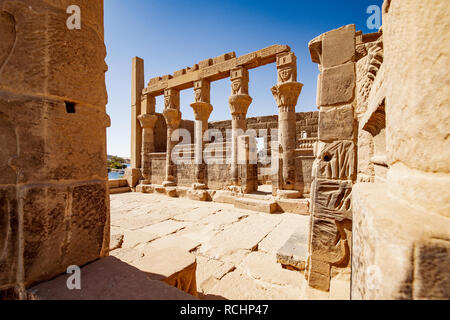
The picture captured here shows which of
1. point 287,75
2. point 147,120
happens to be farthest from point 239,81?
point 147,120

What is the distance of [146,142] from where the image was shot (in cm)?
1020

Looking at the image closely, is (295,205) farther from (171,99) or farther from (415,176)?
(171,99)

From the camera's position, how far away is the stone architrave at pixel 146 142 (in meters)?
9.97

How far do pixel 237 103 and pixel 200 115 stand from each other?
190 centimetres

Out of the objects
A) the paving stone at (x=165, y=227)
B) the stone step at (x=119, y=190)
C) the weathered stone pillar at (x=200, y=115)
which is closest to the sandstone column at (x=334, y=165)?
the paving stone at (x=165, y=227)

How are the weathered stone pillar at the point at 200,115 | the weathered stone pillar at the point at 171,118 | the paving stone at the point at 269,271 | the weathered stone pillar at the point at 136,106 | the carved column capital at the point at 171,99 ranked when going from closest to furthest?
1. the paving stone at the point at 269,271
2. the weathered stone pillar at the point at 200,115
3. the weathered stone pillar at the point at 171,118
4. the carved column capital at the point at 171,99
5. the weathered stone pillar at the point at 136,106

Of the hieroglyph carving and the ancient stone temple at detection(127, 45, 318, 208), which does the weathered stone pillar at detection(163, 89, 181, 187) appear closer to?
the ancient stone temple at detection(127, 45, 318, 208)

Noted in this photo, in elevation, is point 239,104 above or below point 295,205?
above

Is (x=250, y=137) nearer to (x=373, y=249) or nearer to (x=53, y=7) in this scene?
(x=53, y=7)

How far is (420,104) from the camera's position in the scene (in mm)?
538

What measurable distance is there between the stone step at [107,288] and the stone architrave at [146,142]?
9.16m

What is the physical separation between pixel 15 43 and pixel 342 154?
280 centimetres

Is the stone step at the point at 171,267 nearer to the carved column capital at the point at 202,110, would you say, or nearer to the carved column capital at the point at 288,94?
the carved column capital at the point at 288,94
